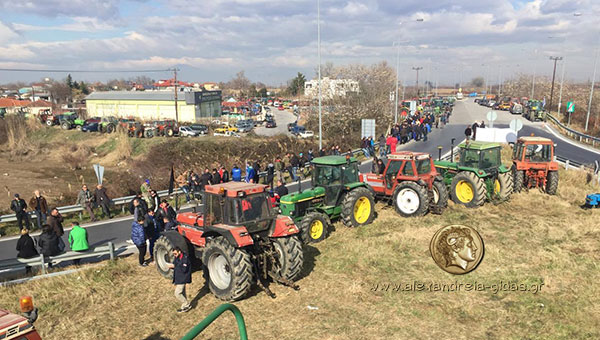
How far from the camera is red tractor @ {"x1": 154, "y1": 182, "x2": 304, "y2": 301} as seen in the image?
812 cm

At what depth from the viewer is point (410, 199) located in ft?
43.5

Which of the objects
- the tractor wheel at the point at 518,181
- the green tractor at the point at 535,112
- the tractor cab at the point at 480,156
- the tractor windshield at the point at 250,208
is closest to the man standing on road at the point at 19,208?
the tractor windshield at the point at 250,208

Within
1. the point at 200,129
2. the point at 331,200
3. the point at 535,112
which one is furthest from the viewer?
the point at 535,112

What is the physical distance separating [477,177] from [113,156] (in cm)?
2955

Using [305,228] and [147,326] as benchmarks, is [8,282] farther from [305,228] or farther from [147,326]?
[305,228]

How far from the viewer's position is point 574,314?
24.6 ft

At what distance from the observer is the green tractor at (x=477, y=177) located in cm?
1406

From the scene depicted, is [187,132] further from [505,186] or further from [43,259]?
[505,186]

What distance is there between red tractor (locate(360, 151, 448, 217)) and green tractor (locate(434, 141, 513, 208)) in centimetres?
99

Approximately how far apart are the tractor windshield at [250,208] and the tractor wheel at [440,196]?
22.8 ft

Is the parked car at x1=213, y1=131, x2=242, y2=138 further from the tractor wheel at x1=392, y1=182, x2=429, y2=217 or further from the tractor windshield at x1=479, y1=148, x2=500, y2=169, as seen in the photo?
the tractor wheel at x1=392, y1=182, x2=429, y2=217

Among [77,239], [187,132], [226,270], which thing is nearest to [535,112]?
[187,132]

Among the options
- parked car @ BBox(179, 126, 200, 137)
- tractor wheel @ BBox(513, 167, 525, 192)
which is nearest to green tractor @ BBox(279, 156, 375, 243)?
tractor wheel @ BBox(513, 167, 525, 192)

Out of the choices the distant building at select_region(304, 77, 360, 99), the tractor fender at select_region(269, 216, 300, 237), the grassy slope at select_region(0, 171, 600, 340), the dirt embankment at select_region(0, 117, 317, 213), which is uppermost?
the distant building at select_region(304, 77, 360, 99)
